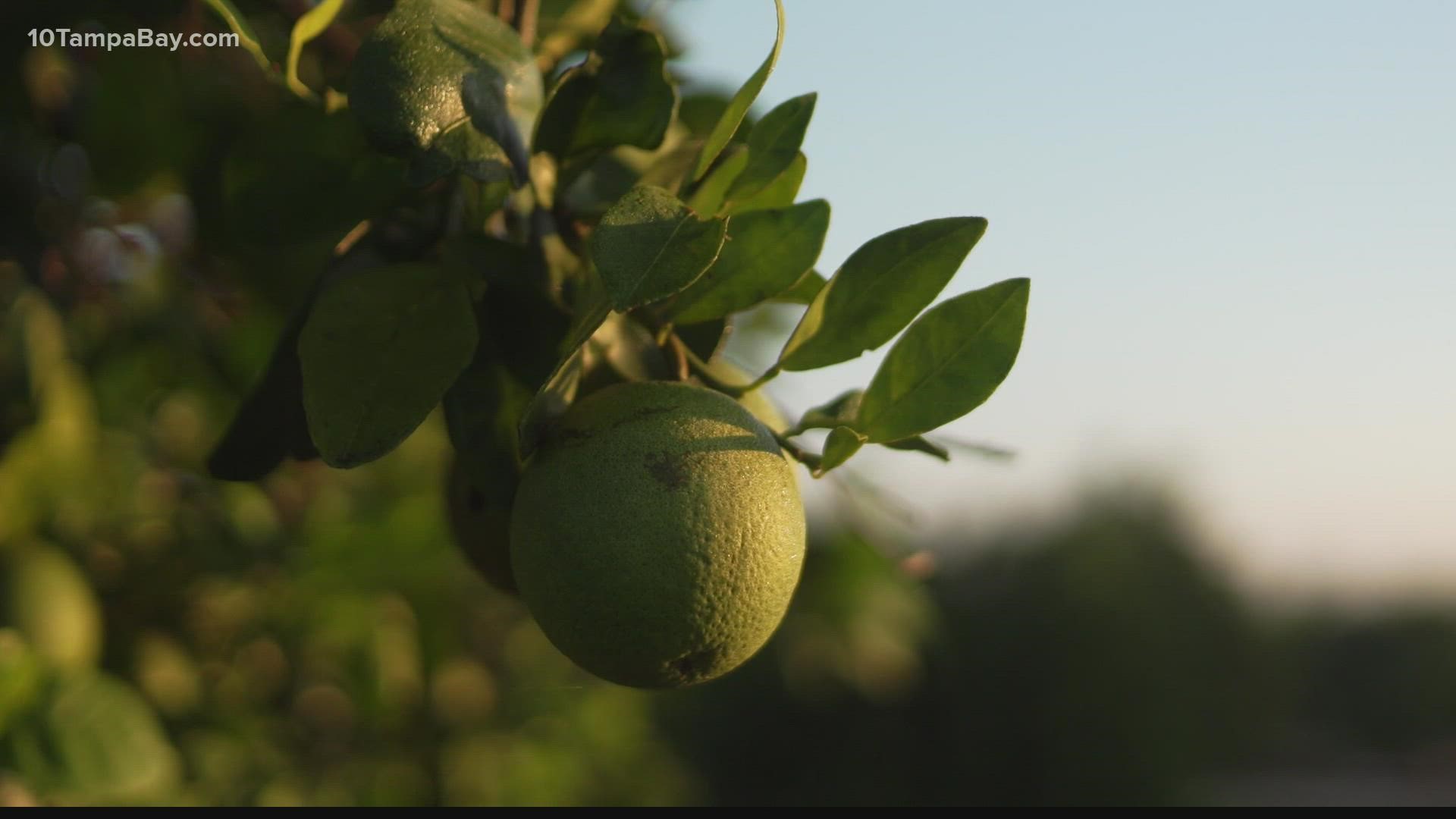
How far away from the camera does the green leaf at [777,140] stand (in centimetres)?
51

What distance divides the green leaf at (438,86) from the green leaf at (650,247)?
0.11m

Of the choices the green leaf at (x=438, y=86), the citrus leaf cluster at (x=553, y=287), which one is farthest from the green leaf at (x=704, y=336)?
the green leaf at (x=438, y=86)

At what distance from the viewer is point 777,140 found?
1.68 ft

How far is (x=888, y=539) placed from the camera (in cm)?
68

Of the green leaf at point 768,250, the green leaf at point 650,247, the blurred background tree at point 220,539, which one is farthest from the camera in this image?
the blurred background tree at point 220,539

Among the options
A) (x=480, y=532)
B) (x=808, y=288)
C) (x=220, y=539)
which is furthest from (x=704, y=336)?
(x=220, y=539)

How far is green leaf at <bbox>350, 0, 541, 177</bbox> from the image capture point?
0.50m

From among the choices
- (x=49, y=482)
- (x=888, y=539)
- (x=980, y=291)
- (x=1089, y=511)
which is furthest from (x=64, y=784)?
(x=1089, y=511)

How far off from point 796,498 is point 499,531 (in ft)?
0.57
